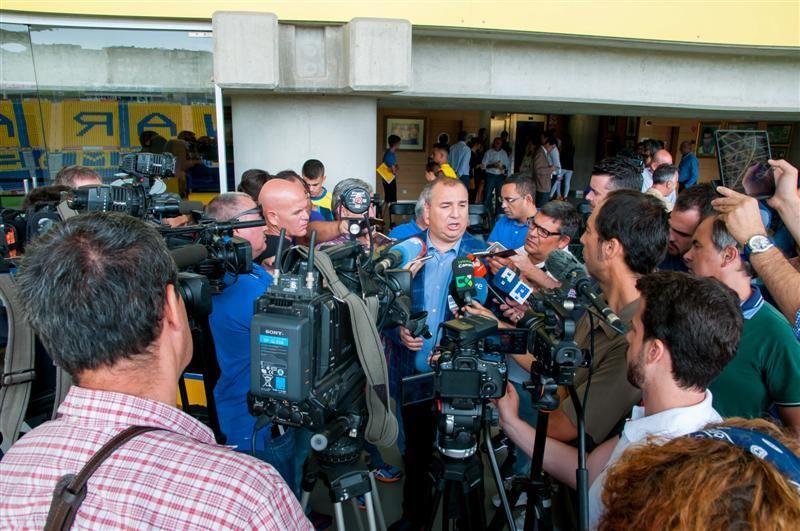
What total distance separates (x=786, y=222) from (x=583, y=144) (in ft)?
40.7

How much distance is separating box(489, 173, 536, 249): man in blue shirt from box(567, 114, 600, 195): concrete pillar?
10.2 metres

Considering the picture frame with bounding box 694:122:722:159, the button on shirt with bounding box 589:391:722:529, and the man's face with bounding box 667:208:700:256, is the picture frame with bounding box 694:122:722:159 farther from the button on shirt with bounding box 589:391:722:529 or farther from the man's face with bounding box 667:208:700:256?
the button on shirt with bounding box 589:391:722:529

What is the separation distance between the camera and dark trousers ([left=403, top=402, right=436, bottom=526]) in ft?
8.34

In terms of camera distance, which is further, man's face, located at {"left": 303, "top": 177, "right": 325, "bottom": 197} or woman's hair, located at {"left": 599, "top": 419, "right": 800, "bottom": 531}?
man's face, located at {"left": 303, "top": 177, "right": 325, "bottom": 197}

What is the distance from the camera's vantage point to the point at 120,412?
3.30ft

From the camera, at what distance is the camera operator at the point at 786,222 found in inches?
70.1

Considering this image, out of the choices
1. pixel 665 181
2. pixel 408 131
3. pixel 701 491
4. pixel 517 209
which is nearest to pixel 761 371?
pixel 701 491

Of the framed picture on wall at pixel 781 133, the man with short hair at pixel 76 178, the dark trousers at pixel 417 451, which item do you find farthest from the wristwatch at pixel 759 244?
the framed picture on wall at pixel 781 133

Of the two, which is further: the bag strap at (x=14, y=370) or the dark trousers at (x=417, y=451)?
the dark trousers at (x=417, y=451)

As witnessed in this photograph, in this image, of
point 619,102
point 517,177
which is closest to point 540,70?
point 619,102

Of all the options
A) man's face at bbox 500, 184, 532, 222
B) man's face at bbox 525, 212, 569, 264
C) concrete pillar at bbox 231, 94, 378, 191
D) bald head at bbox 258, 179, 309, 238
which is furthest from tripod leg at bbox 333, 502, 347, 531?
concrete pillar at bbox 231, 94, 378, 191

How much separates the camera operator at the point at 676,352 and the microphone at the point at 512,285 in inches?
41.6

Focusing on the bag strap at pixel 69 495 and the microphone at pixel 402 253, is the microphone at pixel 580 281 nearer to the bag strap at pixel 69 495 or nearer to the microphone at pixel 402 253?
the microphone at pixel 402 253

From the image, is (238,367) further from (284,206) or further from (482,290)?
(482,290)
